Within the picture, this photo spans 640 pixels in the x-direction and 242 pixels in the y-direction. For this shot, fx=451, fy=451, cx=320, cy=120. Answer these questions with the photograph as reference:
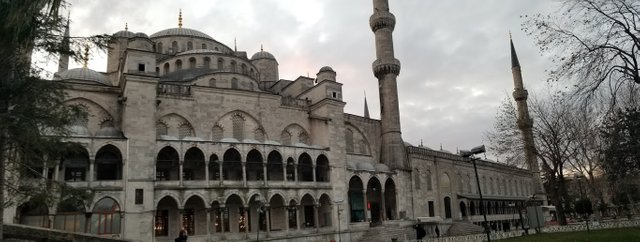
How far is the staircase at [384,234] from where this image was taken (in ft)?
102

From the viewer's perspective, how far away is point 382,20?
128ft

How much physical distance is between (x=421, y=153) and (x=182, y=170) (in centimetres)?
2336

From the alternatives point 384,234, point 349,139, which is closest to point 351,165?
point 349,139

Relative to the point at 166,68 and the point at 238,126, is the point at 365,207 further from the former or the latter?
the point at 166,68

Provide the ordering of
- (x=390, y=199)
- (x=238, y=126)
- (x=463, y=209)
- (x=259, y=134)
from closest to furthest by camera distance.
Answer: (x=238, y=126), (x=259, y=134), (x=390, y=199), (x=463, y=209)

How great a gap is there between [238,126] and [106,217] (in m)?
10.4

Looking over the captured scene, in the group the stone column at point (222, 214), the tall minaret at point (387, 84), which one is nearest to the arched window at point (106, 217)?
the stone column at point (222, 214)

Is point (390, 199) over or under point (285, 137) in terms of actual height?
under

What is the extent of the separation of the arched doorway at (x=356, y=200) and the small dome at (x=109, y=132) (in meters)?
16.9

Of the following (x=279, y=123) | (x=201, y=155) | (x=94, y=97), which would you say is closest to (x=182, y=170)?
(x=201, y=155)

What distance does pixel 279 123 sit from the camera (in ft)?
105

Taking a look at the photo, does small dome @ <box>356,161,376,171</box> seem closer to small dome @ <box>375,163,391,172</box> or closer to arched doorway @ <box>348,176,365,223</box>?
small dome @ <box>375,163,391,172</box>

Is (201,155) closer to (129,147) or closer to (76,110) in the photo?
(129,147)

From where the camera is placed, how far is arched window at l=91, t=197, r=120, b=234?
22172 mm
